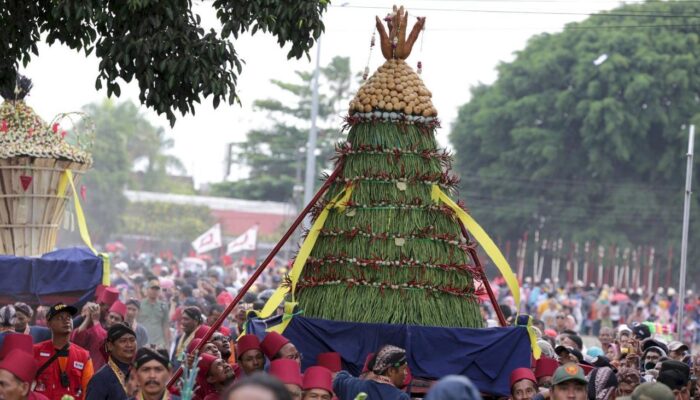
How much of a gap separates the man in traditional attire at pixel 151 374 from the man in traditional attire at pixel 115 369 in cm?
71

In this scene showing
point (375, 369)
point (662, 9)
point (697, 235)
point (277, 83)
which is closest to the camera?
point (375, 369)

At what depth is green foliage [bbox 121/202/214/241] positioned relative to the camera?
73938 millimetres

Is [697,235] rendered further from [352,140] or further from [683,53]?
[352,140]

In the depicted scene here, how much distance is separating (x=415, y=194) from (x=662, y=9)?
161 feet

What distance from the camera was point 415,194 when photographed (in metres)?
9.98

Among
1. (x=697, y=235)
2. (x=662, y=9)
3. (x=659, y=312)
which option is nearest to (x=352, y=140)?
(x=659, y=312)

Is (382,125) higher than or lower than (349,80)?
lower

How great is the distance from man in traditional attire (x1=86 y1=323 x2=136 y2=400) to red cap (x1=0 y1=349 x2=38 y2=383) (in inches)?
37.5

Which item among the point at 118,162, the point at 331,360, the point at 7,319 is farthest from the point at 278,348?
the point at 118,162

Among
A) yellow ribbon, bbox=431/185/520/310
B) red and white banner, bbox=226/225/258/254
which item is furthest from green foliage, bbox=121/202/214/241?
yellow ribbon, bbox=431/185/520/310

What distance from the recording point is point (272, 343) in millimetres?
9555

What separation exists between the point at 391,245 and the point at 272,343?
1.11 metres

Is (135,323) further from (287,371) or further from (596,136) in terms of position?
(596,136)

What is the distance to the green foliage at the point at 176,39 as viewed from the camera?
30.6 feet
